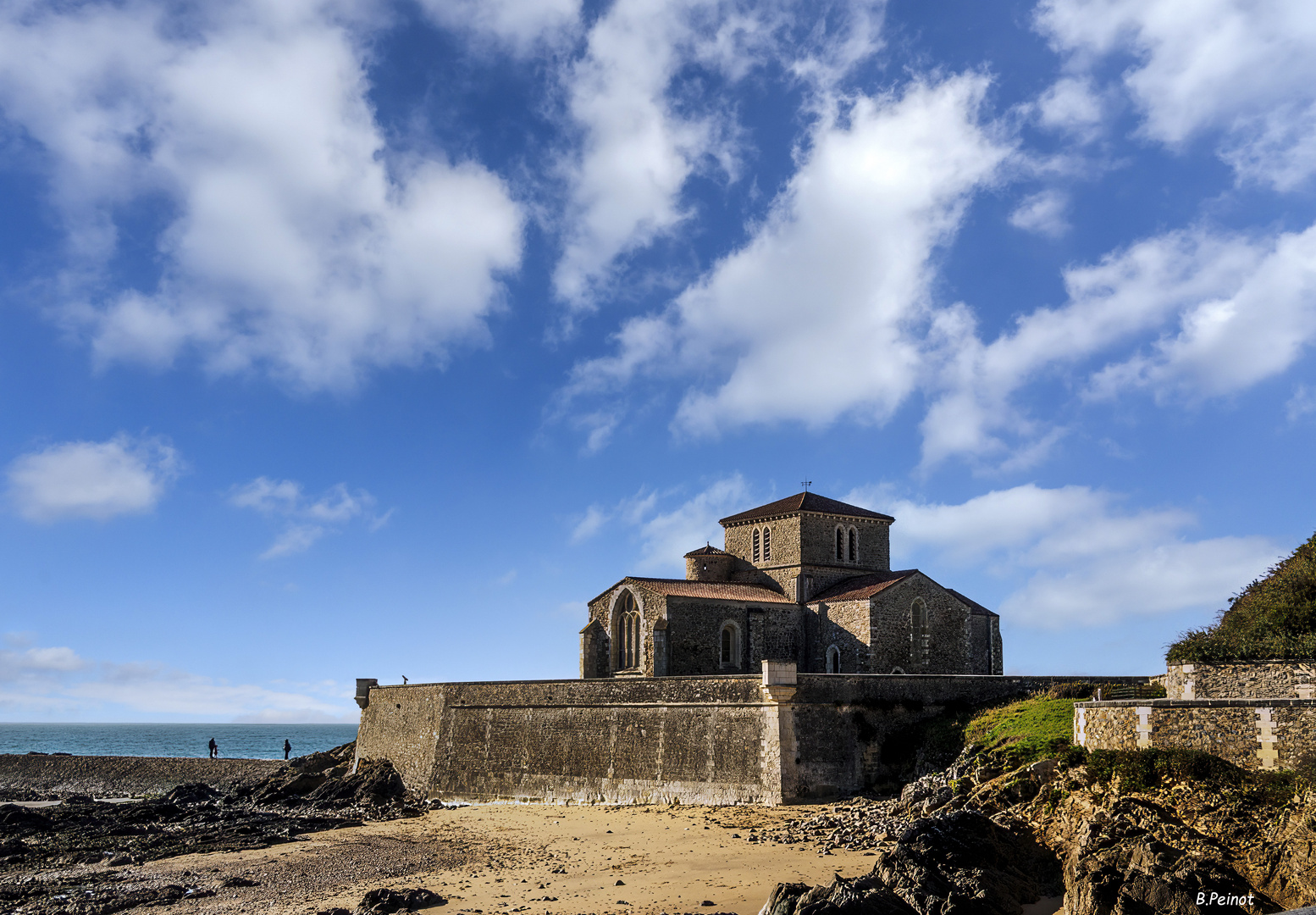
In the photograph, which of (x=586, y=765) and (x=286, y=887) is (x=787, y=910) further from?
(x=586, y=765)

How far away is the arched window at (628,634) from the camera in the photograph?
34.2 m

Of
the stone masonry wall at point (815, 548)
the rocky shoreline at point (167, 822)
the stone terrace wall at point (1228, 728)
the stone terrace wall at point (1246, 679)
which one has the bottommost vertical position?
the rocky shoreline at point (167, 822)

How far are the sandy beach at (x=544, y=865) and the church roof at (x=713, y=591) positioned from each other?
9.74 meters

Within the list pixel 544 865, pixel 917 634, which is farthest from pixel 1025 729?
pixel 917 634

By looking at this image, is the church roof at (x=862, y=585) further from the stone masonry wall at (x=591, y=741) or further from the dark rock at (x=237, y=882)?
the dark rock at (x=237, y=882)

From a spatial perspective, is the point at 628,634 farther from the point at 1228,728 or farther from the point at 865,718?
the point at 1228,728

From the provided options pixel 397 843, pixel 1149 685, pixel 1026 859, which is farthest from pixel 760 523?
pixel 1026 859

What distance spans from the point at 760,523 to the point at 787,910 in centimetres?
2554

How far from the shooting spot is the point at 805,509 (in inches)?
1479

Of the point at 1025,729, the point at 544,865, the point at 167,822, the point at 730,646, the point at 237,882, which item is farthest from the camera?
the point at 730,646

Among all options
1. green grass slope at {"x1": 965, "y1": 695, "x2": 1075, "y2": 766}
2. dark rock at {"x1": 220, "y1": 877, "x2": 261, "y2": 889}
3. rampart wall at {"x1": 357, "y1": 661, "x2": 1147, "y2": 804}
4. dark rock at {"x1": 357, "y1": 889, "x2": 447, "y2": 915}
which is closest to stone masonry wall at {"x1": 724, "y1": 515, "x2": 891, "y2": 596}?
rampart wall at {"x1": 357, "y1": 661, "x2": 1147, "y2": 804}

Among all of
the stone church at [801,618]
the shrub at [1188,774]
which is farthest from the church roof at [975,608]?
the shrub at [1188,774]

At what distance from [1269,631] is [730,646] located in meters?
18.2

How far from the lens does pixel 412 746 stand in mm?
34219
